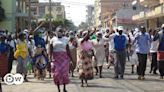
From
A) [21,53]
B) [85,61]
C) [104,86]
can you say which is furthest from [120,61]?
[21,53]

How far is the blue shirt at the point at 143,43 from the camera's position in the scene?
18281 millimetres

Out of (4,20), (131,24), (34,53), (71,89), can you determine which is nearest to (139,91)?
(71,89)

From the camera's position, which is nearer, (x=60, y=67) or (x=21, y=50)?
(x=60, y=67)

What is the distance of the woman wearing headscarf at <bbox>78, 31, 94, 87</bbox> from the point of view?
1652cm

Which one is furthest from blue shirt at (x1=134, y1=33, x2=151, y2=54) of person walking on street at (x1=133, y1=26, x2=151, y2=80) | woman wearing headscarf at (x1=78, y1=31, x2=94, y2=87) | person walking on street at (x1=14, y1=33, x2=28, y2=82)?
person walking on street at (x1=14, y1=33, x2=28, y2=82)

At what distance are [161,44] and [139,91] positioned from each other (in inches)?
151

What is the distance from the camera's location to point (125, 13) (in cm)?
9094

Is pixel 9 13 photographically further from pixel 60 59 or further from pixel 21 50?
pixel 60 59

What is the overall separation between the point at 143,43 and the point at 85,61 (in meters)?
2.72

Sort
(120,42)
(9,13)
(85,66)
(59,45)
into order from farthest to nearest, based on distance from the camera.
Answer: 1. (9,13)
2. (120,42)
3. (85,66)
4. (59,45)

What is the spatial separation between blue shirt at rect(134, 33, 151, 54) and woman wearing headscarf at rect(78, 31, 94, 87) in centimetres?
217

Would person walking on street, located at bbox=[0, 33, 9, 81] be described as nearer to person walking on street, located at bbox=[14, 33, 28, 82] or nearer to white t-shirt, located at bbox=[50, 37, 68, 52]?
person walking on street, located at bbox=[14, 33, 28, 82]

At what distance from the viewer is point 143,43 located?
60.3 ft

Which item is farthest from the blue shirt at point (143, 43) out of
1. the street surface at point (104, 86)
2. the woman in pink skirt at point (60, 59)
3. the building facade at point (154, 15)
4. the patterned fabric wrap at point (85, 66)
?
the building facade at point (154, 15)
